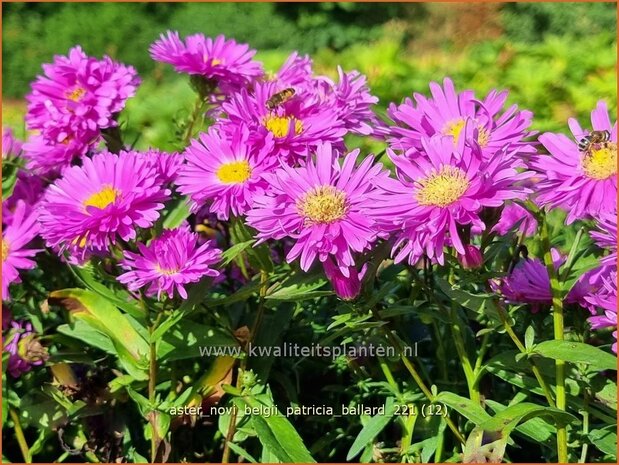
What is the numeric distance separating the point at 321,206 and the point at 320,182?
0.04 m

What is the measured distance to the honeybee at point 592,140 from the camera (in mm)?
896

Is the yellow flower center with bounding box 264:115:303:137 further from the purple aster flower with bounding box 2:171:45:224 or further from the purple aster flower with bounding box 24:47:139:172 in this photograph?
the purple aster flower with bounding box 2:171:45:224

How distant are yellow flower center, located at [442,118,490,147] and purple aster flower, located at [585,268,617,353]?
208mm

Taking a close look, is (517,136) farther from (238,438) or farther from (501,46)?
(501,46)

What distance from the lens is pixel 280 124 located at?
38.7 inches

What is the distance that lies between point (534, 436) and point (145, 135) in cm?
317

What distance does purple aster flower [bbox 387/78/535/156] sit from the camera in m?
0.92

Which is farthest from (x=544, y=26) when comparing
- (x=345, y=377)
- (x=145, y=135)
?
(x=345, y=377)

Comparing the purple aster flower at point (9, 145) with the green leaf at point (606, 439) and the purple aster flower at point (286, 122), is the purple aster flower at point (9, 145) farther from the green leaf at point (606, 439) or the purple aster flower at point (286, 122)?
the green leaf at point (606, 439)

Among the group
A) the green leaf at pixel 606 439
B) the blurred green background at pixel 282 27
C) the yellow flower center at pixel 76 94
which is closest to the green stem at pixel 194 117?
the yellow flower center at pixel 76 94

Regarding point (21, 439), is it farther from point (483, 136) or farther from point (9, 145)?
point (483, 136)

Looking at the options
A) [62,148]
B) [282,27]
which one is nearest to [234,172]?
[62,148]

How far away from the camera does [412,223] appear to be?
31.9 inches

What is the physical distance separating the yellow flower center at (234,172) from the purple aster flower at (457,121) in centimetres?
17
